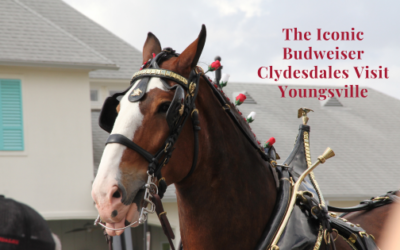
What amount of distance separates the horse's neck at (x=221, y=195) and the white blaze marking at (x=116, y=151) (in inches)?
15.7

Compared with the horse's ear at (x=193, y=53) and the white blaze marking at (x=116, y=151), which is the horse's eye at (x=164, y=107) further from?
the horse's ear at (x=193, y=53)

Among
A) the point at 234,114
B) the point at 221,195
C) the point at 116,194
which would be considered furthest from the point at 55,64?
the point at 116,194

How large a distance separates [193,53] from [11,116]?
900cm

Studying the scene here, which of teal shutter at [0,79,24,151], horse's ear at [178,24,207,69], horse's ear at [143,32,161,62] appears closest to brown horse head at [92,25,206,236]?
horse's ear at [178,24,207,69]

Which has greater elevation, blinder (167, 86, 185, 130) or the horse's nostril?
blinder (167, 86, 185, 130)

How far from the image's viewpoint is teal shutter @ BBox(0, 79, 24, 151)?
416 inches

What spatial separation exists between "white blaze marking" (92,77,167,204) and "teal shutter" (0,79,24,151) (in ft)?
29.3

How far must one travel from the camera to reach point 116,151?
87.9 inches

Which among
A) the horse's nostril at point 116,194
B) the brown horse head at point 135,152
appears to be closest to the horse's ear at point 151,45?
the brown horse head at point 135,152

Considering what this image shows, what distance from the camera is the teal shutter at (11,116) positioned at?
10.6 metres

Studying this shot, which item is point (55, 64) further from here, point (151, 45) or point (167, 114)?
point (167, 114)

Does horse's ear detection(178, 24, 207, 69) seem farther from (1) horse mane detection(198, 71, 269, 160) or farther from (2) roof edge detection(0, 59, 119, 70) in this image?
(2) roof edge detection(0, 59, 119, 70)

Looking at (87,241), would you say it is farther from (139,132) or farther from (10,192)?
(139,132)

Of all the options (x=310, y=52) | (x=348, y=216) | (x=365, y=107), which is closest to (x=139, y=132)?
(x=348, y=216)
